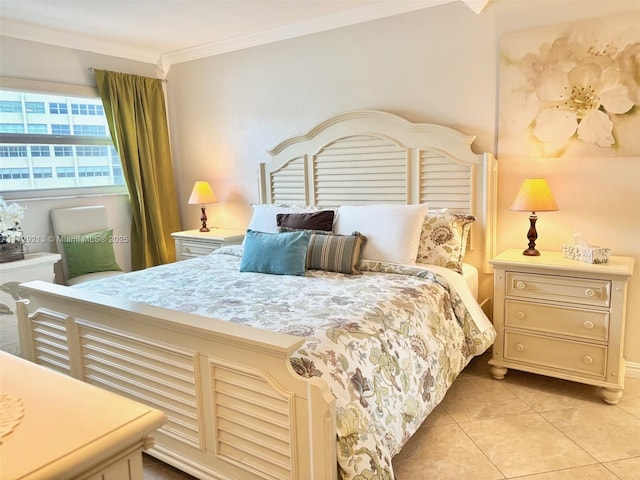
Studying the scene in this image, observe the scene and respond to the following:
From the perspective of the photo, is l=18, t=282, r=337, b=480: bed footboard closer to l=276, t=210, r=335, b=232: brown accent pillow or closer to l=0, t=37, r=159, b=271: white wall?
l=276, t=210, r=335, b=232: brown accent pillow

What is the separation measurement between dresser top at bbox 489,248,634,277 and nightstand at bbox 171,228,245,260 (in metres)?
2.15

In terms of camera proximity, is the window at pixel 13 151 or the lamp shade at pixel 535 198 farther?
the window at pixel 13 151

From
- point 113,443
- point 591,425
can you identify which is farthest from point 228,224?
point 113,443

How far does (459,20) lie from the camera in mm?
3018

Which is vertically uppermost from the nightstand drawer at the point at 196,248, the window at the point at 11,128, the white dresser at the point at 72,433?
the window at the point at 11,128

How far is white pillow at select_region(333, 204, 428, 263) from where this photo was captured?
2.80 m

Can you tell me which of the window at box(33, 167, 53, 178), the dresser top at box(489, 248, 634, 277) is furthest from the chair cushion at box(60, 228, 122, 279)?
the dresser top at box(489, 248, 634, 277)

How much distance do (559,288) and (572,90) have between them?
1.16m

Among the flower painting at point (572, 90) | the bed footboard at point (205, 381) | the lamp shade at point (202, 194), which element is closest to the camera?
the bed footboard at point (205, 381)

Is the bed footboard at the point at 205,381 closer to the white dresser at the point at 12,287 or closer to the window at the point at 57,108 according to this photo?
the white dresser at the point at 12,287

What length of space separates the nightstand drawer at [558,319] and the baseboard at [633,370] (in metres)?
0.56

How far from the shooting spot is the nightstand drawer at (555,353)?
2502mm

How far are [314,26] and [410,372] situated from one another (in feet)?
8.91

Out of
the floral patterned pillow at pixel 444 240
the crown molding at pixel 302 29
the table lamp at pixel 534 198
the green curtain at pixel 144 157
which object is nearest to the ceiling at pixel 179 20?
the crown molding at pixel 302 29
